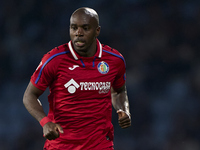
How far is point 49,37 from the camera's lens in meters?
6.39

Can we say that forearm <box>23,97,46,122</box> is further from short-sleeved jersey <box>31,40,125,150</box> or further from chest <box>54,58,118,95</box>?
chest <box>54,58,118,95</box>

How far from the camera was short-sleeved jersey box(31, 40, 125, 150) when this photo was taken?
3199mm

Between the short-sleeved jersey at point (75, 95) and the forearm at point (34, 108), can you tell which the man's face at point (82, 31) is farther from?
the forearm at point (34, 108)

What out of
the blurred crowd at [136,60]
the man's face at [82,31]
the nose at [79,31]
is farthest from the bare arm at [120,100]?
the blurred crowd at [136,60]

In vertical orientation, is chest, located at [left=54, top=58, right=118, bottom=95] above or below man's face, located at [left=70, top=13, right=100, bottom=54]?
below

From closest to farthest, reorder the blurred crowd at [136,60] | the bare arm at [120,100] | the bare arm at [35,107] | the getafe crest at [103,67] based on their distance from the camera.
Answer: the bare arm at [35,107]
the getafe crest at [103,67]
the bare arm at [120,100]
the blurred crowd at [136,60]

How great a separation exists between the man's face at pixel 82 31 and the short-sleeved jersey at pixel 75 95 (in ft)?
0.34

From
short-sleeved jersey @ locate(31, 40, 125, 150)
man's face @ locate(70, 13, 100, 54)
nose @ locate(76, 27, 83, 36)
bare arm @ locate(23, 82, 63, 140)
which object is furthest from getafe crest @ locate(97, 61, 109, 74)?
bare arm @ locate(23, 82, 63, 140)

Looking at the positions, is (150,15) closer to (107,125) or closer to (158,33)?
(158,33)

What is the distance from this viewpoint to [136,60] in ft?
20.8

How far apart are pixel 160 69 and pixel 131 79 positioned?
494mm

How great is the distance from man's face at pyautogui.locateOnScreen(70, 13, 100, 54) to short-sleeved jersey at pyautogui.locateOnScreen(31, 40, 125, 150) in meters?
0.10

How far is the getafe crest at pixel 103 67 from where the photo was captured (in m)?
3.35

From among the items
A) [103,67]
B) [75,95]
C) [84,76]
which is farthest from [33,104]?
[103,67]
